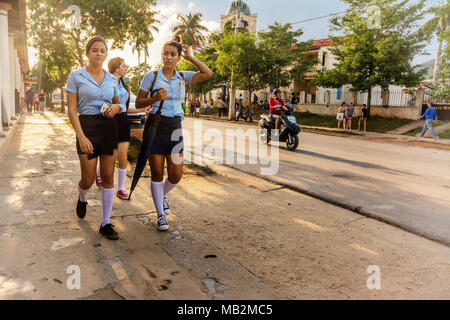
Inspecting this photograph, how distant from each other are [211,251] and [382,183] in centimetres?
440

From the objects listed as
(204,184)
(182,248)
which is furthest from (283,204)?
(182,248)

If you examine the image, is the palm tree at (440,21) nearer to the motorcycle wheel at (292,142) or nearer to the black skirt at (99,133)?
the motorcycle wheel at (292,142)

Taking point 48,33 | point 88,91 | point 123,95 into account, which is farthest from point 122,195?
point 48,33

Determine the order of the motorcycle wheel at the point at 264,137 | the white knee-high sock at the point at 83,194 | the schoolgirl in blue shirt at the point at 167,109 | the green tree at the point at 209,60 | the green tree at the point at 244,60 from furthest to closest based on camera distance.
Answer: the green tree at the point at 209,60, the green tree at the point at 244,60, the motorcycle wheel at the point at 264,137, the white knee-high sock at the point at 83,194, the schoolgirl in blue shirt at the point at 167,109

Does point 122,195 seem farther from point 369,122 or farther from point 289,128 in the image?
point 369,122

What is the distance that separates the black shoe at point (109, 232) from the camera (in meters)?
3.46

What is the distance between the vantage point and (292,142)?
1051 cm

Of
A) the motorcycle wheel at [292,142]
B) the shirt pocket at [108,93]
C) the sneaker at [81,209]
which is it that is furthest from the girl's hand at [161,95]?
the motorcycle wheel at [292,142]

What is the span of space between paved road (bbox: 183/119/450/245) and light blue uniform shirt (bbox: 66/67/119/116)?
3.51 meters

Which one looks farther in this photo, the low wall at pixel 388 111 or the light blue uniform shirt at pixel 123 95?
the low wall at pixel 388 111

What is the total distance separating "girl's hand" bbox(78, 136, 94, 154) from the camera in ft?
11.2

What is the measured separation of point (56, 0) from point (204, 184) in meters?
14.0
